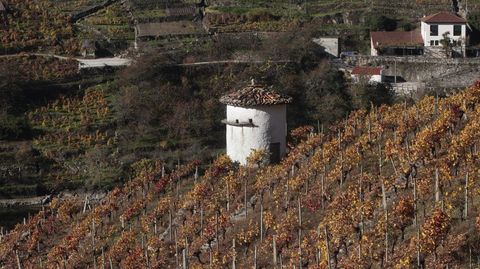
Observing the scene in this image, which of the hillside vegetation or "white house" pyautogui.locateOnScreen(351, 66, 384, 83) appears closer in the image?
the hillside vegetation

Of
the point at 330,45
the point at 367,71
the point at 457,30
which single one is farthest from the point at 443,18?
the point at 367,71

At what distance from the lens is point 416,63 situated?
45.5 m

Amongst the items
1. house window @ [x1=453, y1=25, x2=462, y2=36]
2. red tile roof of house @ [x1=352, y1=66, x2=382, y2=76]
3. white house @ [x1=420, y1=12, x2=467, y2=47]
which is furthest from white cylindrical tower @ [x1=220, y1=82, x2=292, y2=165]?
house window @ [x1=453, y1=25, x2=462, y2=36]

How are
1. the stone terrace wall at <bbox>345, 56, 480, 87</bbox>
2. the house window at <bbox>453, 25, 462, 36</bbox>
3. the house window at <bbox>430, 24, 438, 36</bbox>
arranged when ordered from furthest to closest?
the house window at <bbox>453, 25, 462, 36</bbox> < the house window at <bbox>430, 24, 438, 36</bbox> < the stone terrace wall at <bbox>345, 56, 480, 87</bbox>

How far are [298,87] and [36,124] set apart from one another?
502 inches

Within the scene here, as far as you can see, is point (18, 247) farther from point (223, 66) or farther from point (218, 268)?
point (223, 66)

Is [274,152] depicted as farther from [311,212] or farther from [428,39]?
[428,39]

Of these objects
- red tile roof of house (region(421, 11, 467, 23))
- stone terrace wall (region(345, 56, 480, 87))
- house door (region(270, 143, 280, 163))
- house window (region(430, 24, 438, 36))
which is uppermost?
red tile roof of house (region(421, 11, 467, 23))

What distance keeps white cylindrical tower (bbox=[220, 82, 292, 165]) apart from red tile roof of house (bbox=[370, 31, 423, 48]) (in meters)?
25.4

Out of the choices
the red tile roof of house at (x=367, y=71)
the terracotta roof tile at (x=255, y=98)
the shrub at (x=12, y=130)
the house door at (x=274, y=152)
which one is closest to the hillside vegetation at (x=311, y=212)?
the house door at (x=274, y=152)

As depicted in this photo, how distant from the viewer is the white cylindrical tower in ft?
75.4

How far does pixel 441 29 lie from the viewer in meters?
47.9

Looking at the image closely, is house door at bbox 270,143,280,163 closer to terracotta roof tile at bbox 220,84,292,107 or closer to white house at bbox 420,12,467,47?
terracotta roof tile at bbox 220,84,292,107

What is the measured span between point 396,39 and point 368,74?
6543mm
